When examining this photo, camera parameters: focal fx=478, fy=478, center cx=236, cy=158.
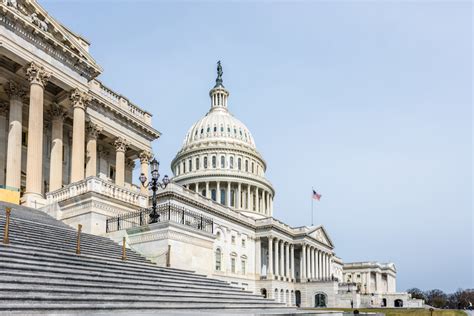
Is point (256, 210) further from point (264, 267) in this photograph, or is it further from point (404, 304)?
point (404, 304)

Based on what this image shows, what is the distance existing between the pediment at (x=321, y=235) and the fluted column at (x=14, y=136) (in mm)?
73813

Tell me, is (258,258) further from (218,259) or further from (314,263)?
(314,263)

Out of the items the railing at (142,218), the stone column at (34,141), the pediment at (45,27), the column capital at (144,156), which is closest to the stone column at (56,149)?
the stone column at (34,141)

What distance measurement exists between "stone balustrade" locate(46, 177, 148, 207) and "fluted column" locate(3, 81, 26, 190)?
238 centimetres

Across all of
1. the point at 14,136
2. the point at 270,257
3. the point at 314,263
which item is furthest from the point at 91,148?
the point at 314,263

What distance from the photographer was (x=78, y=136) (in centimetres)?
3222

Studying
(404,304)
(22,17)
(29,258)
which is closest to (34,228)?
(29,258)

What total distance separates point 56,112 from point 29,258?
858 inches

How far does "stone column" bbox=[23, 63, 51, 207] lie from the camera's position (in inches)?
1124

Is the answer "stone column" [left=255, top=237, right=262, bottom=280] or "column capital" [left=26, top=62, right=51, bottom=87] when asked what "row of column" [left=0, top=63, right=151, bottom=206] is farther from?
"stone column" [left=255, top=237, right=262, bottom=280]

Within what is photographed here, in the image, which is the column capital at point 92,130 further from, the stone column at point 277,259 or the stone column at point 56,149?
the stone column at point 277,259

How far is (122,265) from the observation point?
1819cm

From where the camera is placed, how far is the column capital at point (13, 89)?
30875 millimetres

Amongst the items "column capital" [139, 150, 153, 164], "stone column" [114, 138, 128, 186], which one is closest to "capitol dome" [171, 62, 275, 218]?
"column capital" [139, 150, 153, 164]
